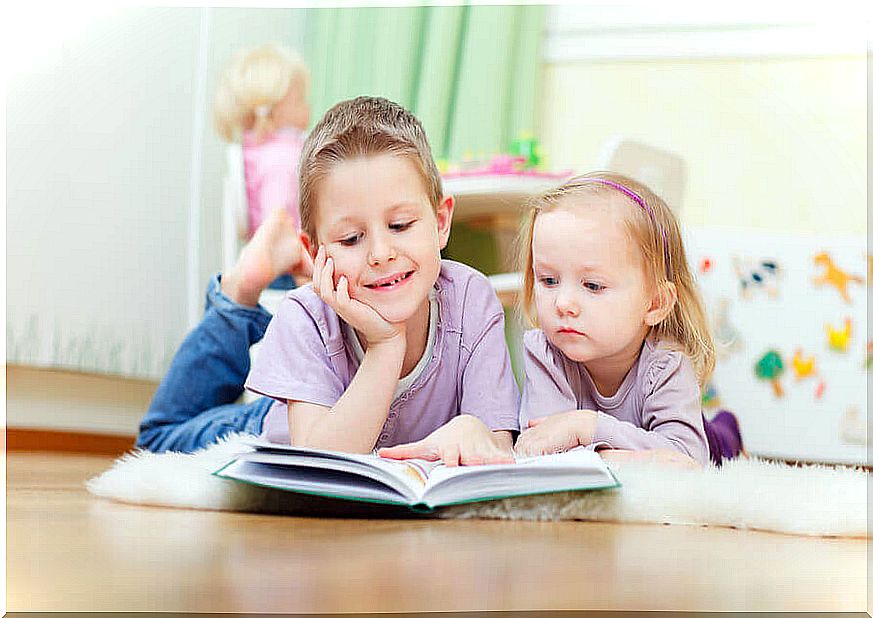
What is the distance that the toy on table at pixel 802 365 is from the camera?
73.7 inches

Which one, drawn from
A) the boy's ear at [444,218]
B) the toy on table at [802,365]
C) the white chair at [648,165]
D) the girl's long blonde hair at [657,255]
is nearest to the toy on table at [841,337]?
the toy on table at [802,365]

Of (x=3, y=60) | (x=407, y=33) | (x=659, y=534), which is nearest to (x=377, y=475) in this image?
(x=659, y=534)

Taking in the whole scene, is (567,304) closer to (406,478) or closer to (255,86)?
(406,478)

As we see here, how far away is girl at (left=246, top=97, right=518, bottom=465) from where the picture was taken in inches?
32.2

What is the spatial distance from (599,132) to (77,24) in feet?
3.77

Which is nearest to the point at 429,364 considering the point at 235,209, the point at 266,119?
the point at 235,209

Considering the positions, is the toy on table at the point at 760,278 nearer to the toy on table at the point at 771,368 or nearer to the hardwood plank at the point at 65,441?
the toy on table at the point at 771,368

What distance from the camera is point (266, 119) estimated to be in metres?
1.86

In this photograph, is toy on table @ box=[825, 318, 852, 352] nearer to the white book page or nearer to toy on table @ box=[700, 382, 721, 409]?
A: toy on table @ box=[700, 382, 721, 409]

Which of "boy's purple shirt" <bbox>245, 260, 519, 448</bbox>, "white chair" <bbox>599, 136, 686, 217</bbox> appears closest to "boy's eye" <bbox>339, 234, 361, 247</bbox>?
"boy's purple shirt" <bbox>245, 260, 519, 448</bbox>

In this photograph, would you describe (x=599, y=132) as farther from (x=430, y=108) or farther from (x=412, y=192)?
(x=412, y=192)

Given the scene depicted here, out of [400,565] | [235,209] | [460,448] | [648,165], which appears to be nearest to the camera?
[400,565]

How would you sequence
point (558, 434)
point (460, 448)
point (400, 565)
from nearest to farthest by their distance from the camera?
point (400, 565), point (460, 448), point (558, 434)

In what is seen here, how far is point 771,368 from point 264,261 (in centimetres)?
106
